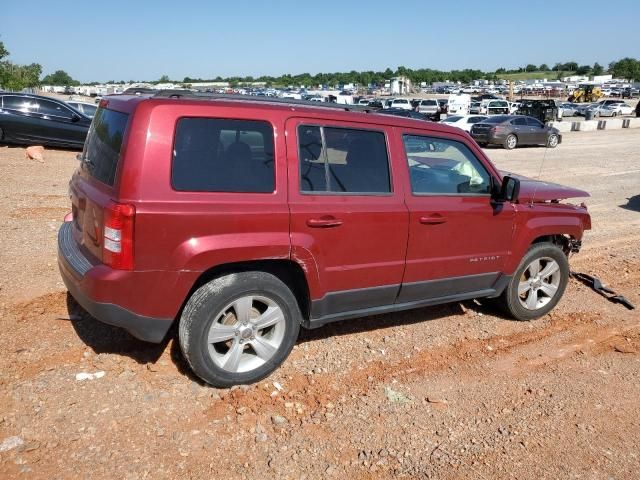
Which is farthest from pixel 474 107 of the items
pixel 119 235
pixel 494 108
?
pixel 119 235

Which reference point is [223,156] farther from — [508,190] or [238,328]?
[508,190]

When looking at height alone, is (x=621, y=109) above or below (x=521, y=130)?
above

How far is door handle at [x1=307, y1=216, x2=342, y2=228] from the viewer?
3418 mm

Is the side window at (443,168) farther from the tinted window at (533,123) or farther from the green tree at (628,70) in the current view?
the green tree at (628,70)

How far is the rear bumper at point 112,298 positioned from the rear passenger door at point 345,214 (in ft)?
3.23

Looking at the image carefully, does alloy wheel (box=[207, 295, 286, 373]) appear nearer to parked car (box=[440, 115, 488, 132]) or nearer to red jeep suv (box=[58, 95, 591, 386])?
red jeep suv (box=[58, 95, 591, 386])

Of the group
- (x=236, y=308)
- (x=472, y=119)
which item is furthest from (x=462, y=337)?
(x=472, y=119)

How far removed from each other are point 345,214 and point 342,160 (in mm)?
380

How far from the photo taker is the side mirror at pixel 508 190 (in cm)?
414

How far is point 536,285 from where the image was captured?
4836 millimetres

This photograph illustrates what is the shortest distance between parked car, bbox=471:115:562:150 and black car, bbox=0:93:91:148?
586 inches

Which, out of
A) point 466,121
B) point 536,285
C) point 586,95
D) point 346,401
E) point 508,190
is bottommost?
point 346,401

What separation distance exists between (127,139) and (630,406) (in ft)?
11.8

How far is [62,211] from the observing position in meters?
7.91
